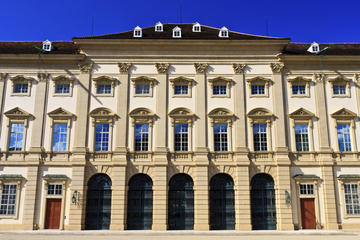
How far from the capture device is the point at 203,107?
28016mm

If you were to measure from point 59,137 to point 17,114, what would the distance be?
3.93m

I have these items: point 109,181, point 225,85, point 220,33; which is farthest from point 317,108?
point 109,181

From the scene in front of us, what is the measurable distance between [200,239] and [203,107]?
1083cm

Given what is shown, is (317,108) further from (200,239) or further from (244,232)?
(200,239)

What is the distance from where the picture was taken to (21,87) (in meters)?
28.8

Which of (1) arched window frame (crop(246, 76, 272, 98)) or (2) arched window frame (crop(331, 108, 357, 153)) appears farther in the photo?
(1) arched window frame (crop(246, 76, 272, 98))

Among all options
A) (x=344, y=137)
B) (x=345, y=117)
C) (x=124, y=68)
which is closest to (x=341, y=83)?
(x=345, y=117)

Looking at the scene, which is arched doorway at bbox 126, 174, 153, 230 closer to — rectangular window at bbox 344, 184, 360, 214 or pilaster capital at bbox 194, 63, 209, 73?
pilaster capital at bbox 194, 63, 209, 73

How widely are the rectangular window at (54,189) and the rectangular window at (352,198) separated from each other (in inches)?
882

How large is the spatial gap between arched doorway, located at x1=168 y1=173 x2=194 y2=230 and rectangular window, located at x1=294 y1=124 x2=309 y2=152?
30.3 feet

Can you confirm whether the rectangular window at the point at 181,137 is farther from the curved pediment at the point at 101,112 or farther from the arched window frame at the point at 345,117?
the arched window frame at the point at 345,117

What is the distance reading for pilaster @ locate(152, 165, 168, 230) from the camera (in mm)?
25984

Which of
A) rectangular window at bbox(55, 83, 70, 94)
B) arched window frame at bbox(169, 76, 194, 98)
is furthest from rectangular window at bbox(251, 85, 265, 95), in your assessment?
rectangular window at bbox(55, 83, 70, 94)

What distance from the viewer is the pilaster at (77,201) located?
25844 millimetres
